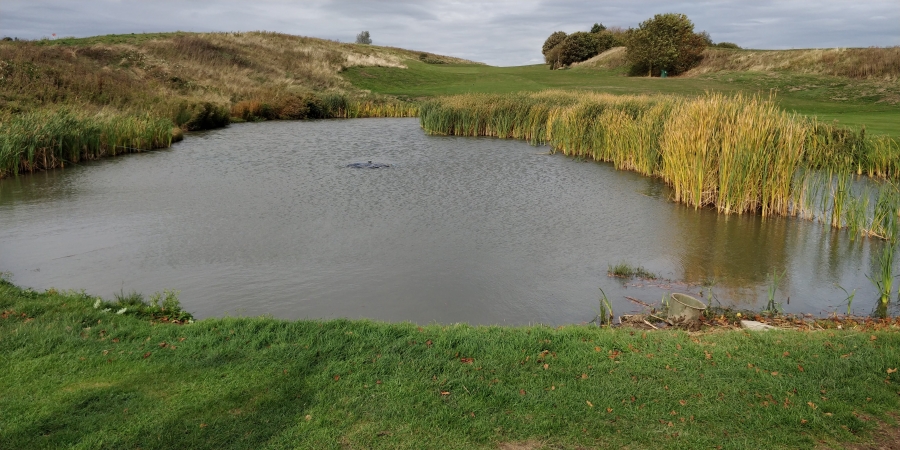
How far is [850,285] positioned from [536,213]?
4.96m

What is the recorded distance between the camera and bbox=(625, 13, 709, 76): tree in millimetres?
43938

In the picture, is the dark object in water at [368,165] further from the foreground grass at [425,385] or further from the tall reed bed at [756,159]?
the foreground grass at [425,385]

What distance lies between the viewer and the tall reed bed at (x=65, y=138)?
1458 centimetres

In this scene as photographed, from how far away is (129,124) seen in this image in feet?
61.6

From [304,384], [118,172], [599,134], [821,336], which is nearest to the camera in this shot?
[304,384]

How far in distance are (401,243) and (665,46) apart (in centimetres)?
3981

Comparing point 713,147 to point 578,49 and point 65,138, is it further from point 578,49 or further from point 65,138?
point 578,49

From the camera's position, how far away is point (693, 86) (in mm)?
34250

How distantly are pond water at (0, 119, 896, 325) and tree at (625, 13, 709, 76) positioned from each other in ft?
104

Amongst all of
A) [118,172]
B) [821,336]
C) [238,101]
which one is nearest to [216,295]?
[821,336]

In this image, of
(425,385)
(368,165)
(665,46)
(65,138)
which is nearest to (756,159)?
(425,385)

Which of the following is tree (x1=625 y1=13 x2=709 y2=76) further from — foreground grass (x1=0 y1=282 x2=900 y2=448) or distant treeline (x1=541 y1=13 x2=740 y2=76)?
foreground grass (x1=0 y1=282 x2=900 y2=448)

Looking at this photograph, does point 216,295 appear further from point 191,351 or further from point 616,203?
point 616,203

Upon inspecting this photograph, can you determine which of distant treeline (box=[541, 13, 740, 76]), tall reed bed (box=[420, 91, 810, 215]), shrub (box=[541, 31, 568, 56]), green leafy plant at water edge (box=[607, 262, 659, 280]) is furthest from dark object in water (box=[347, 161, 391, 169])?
shrub (box=[541, 31, 568, 56])
